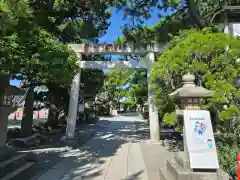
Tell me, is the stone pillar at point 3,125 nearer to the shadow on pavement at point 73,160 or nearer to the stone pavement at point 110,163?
the shadow on pavement at point 73,160

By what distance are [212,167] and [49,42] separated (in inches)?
215

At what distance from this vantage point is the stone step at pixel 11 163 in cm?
567

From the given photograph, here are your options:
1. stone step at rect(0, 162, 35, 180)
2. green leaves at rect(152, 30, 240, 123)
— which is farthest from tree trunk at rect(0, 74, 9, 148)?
green leaves at rect(152, 30, 240, 123)

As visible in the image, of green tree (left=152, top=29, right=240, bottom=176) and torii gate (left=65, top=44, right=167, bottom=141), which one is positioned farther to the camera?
torii gate (left=65, top=44, right=167, bottom=141)

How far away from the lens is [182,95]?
540cm

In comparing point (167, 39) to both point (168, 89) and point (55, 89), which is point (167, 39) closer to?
point (168, 89)

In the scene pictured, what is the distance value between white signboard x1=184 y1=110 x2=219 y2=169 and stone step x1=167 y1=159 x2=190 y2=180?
22 cm

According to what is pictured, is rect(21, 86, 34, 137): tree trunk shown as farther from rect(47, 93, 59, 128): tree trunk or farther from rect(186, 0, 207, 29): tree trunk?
rect(186, 0, 207, 29): tree trunk

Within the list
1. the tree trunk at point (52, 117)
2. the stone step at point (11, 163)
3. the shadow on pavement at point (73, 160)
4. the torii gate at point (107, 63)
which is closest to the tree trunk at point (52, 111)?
the tree trunk at point (52, 117)

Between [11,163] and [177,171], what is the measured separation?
4.12 m

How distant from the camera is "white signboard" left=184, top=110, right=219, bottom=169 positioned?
4915mm

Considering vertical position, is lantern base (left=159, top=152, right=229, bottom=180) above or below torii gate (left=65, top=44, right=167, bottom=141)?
below

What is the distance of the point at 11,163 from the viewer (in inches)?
241

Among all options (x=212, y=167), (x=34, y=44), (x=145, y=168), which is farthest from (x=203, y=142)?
(x=34, y=44)
